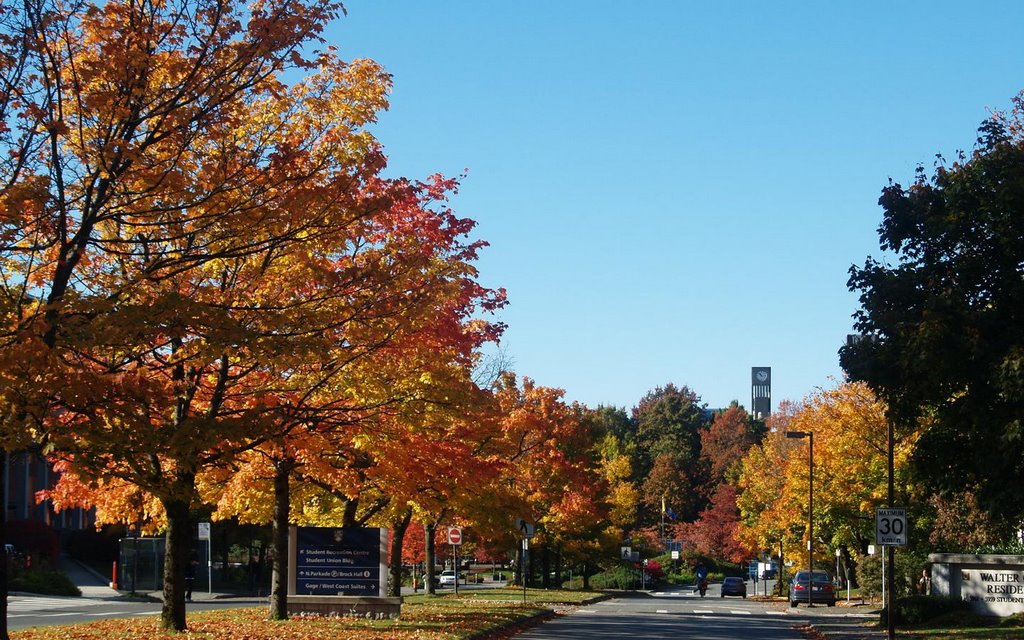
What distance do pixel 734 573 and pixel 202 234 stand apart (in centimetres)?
9441

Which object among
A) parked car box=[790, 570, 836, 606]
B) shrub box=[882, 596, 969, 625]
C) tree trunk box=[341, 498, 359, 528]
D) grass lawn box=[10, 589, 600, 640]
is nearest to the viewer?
grass lawn box=[10, 589, 600, 640]

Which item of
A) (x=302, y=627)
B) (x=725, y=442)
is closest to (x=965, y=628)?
(x=302, y=627)

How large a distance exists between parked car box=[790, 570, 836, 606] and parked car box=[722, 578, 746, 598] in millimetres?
14905

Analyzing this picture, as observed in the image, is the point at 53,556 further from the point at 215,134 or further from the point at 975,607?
the point at 215,134

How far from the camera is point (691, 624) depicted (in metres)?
32.6

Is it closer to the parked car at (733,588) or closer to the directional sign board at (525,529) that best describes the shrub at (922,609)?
the directional sign board at (525,529)

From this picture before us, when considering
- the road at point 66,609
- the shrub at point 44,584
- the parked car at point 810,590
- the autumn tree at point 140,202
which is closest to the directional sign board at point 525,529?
the road at point 66,609

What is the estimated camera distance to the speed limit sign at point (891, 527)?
80.1ft

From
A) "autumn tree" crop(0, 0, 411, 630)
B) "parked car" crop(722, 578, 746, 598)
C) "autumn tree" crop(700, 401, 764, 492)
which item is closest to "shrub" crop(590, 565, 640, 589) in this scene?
"parked car" crop(722, 578, 746, 598)

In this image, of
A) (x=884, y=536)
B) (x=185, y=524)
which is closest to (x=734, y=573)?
(x=884, y=536)

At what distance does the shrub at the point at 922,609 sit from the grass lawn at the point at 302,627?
33.1 ft

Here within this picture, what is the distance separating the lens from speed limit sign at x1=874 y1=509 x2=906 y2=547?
80.1 feet

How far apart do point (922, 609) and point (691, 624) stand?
6.21 meters

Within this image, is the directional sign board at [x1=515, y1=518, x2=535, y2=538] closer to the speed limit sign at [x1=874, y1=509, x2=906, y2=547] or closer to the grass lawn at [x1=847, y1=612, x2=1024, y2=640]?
the grass lawn at [x1=847, y1=612, x2=1024, y2=640]
